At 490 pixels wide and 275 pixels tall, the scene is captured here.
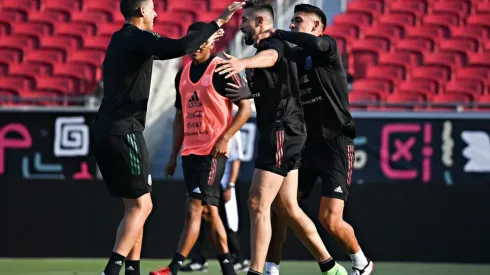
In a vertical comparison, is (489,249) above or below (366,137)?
below

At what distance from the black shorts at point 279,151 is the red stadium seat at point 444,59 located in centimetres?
793

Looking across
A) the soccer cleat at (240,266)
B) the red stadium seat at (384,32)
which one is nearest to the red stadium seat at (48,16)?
the red stadium seat at (384,32)

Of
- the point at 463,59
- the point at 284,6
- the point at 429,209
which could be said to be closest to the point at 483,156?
the point at 429,209

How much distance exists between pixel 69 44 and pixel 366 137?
18.9ft

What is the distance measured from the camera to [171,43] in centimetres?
649

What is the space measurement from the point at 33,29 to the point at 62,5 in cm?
72

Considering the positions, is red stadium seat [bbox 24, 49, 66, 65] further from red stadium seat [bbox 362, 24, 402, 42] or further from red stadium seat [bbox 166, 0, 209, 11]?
red stadium seat [bbox 362, 24, 402, 42]

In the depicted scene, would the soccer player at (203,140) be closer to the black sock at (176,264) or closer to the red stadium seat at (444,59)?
the black sock at (176,264)

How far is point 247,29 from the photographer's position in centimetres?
704

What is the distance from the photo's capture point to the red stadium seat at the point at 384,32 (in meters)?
15.2

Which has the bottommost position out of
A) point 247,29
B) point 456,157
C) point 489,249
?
point 489,249

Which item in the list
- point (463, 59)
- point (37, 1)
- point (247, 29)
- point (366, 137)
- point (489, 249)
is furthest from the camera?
point (37, 1)

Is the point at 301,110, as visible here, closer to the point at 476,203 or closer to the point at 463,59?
the point at 476,203

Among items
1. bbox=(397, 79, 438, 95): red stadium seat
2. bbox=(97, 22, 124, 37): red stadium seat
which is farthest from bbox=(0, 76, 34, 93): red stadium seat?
bbox=(397, 79, 438, 95): red stadium seat
